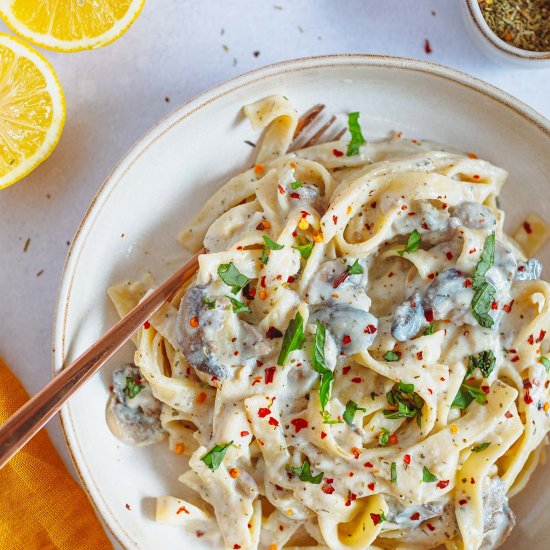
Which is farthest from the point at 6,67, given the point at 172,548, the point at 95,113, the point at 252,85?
the point at 172,548

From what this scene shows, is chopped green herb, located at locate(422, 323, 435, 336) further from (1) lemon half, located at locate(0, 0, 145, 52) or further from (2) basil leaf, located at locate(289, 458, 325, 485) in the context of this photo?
(1) lemon half, located at locate(0, 0, 145, 52)

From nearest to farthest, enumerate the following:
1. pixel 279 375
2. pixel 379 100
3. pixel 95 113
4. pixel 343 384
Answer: pixel 279 375, pixel 343 384, pixel 379 100, pixel 95 113

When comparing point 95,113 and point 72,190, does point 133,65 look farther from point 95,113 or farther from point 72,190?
point 72,190

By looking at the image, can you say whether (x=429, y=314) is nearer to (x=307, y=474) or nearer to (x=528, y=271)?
(x=528, y=271)

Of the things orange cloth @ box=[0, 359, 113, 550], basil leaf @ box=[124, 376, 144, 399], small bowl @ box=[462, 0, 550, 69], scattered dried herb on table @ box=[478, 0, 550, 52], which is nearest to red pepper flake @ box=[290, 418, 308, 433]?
Result: basil leaf @ box=[124, 376, 144, 399]

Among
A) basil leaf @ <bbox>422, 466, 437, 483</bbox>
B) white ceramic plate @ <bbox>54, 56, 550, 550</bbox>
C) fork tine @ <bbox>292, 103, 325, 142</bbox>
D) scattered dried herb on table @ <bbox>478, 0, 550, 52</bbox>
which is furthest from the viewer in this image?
scattered dried herb on table @ <bbox>478, 0, 550, 52</bbox>

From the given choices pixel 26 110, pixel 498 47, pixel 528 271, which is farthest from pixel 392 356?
pixel 26 110
